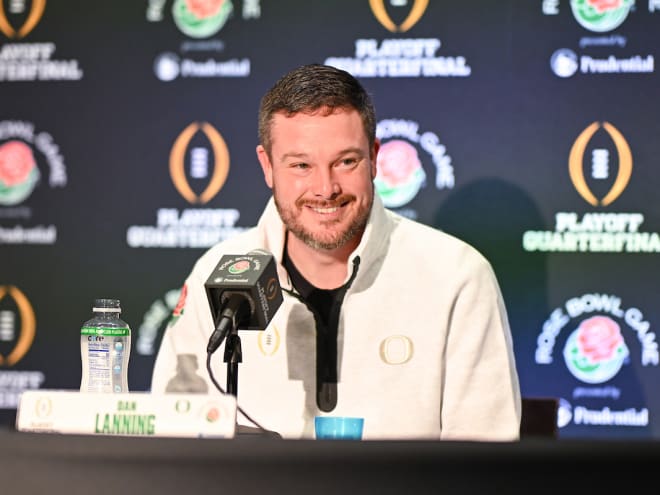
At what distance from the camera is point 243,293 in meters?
1.49

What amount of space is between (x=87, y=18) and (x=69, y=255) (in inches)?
37.9

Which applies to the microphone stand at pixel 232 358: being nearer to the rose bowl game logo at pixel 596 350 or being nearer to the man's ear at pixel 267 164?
the man's ear at pixel 267 164

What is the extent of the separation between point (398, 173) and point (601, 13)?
0.93 meters

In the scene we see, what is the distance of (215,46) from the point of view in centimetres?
341

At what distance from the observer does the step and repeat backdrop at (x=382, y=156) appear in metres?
3.15

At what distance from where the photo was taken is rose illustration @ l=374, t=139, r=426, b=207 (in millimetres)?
3268

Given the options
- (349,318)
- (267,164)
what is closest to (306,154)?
(267,164)

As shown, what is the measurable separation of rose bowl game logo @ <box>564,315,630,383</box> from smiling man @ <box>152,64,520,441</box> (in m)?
1.03

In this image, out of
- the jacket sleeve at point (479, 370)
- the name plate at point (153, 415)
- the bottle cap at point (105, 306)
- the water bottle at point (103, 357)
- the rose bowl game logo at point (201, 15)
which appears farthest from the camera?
the rose bowl game logo at point (201, 15)

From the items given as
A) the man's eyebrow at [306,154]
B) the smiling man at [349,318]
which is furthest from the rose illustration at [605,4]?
the man's eyebrow at [306,154]

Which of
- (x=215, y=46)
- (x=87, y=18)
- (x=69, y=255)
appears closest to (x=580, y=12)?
(x=215, y=46)

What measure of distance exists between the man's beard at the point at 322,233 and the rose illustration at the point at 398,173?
1001 mm

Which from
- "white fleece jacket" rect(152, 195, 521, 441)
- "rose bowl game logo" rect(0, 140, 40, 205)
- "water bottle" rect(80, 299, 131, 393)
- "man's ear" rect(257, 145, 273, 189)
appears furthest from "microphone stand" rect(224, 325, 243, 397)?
"rose bowl game logo" rect(0, 140, 40, 205)

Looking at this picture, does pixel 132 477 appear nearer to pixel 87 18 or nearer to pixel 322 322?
pixel 322 322
